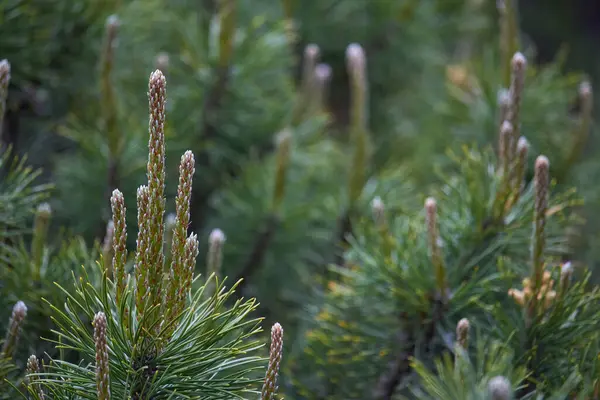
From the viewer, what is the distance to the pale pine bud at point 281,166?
51 cm

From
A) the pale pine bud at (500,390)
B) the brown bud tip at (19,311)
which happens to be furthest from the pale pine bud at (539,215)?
the brown bud tip at (19,311)

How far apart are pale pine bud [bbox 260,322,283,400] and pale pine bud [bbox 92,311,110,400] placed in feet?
0.21

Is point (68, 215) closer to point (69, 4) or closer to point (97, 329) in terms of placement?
point (69, 4)

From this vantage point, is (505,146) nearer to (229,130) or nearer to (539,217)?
(539,217)

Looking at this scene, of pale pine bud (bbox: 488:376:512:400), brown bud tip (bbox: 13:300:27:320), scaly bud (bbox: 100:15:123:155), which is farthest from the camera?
scaly bud (bbox: 100:15:123:155)

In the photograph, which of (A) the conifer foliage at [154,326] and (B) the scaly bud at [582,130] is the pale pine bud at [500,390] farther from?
(B) the scaly bud at [582,130]

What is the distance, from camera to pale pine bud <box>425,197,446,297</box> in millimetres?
357

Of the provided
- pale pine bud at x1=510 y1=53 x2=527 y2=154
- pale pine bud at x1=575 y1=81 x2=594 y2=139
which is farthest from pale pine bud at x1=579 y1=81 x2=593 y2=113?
pale pine bud at x1=510 y1=53 x2=527 y2=154

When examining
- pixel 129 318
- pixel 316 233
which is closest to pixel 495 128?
pixel 316 233

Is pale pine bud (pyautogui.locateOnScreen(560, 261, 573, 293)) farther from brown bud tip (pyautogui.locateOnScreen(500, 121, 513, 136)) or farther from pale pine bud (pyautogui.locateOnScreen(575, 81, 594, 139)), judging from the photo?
pale pine bud (pyautogui.locateOnScreen(575, 81, 594, 139))

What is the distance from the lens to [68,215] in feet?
1.76

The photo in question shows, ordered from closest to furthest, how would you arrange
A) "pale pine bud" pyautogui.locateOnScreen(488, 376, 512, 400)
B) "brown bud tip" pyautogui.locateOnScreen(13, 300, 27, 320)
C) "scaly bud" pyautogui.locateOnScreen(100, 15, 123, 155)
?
1. "pale pine bud" pyautogui.locateOnScreen(488, 376, 512, 400)
2. "brown bud tip" pyautogui.locateOnScreen(13, 300, 27, 320)
3. "scaly bud" pyautogui.locateOnScreen(100, 15, 123, 155)

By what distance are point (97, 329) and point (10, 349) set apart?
0.11 m

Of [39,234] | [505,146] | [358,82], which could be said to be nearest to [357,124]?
[358,82]
